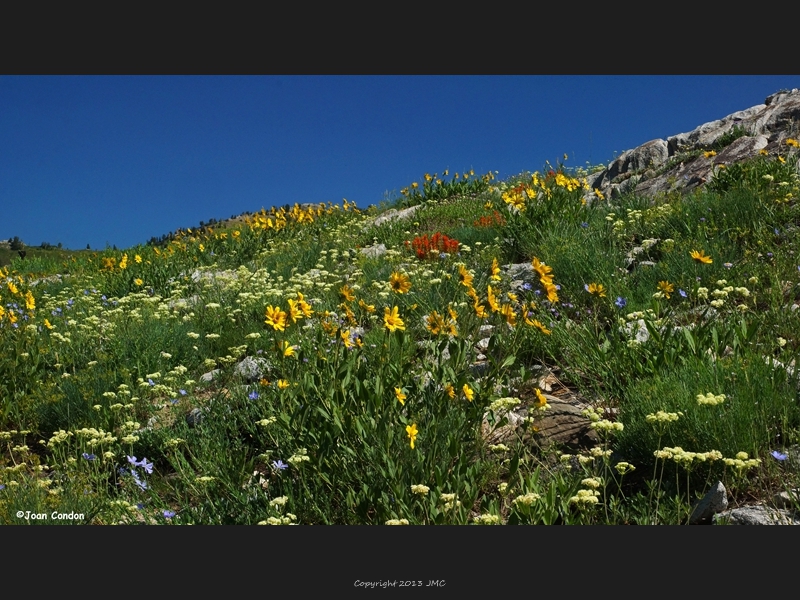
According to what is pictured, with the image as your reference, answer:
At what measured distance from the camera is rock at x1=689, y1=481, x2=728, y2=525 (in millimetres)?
2771

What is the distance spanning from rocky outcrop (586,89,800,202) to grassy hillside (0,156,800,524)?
211 cm

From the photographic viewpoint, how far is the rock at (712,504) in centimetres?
277

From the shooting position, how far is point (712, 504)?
2.79m

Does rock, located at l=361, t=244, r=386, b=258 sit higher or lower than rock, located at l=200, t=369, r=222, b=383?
higher

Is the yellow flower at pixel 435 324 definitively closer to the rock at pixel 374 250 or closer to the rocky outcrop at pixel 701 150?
the rock at pixel 374 250

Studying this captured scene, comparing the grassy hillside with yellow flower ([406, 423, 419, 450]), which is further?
the grassy hillside

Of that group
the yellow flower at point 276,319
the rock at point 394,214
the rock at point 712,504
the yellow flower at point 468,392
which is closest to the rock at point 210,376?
the yellow flower at point 276,319

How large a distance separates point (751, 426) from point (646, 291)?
223cm

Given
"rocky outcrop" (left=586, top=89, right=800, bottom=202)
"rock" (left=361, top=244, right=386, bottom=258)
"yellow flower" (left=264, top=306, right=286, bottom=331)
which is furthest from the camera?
"rocky outcrop" (left=586, top=89, right=800, bottom=202)

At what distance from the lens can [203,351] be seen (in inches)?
221

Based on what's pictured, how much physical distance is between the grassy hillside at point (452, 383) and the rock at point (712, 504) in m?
0.10

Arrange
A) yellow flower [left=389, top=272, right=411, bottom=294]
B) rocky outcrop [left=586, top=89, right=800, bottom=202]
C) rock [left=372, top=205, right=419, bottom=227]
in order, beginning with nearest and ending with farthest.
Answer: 1. yellow flower [left=389, top=272, right=411, bottom=294]
2. rocky outcrop [left=586, top=89, right=800, bottom=202]
3. rock [left=372, top=205, right=419, bottom=227]

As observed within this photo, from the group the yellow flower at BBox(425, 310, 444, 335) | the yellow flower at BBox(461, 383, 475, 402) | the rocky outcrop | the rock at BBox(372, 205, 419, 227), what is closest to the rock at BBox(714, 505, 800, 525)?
the yellow flower at BBox(461, 383, 475, 402)

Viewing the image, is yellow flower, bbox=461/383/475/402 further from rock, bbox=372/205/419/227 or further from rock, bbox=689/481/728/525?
rock, bbox=372/205/419/227
